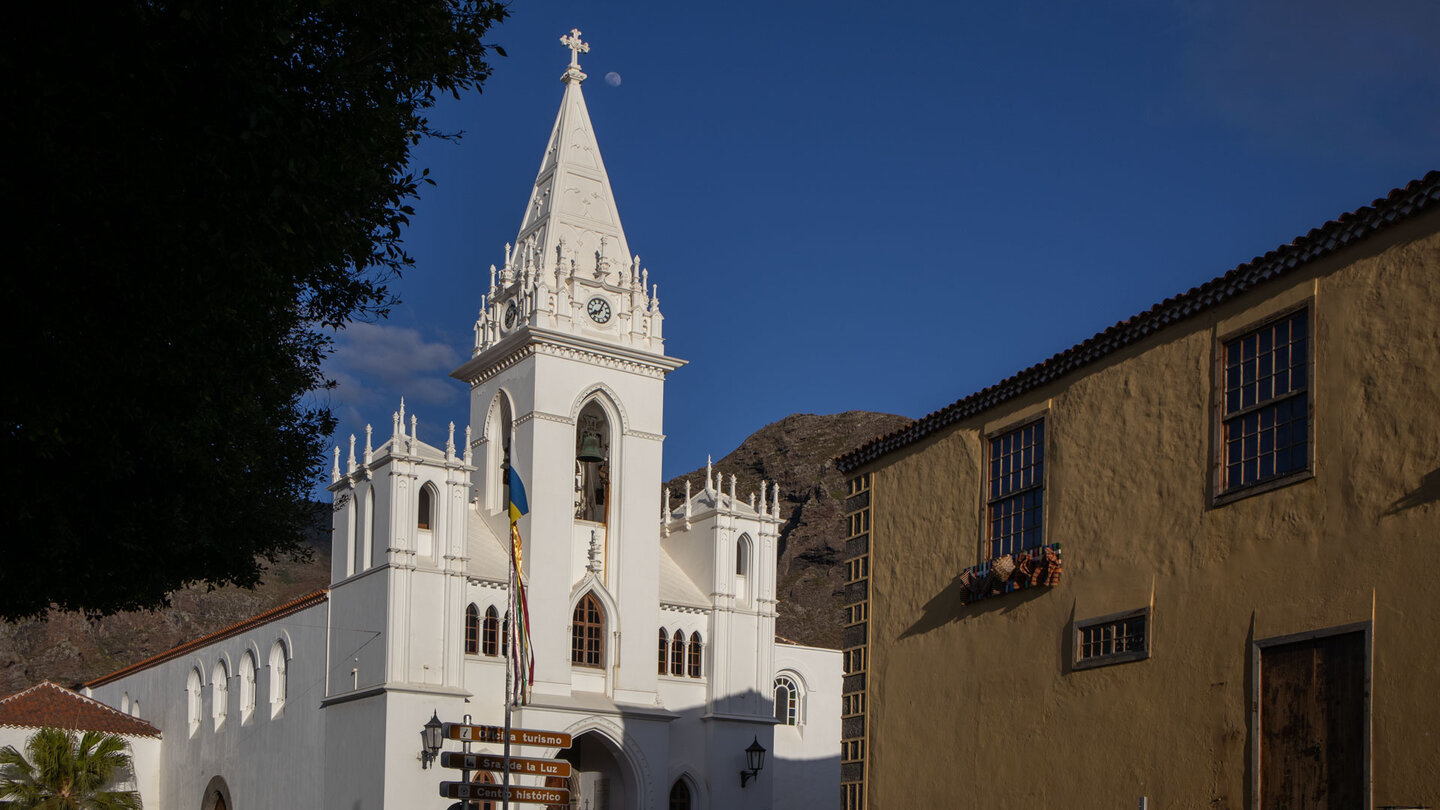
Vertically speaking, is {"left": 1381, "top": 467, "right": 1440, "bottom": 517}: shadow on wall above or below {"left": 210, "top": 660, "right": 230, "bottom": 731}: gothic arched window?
above

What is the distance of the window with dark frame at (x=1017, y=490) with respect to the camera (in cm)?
1914

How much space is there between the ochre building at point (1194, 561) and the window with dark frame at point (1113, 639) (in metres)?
0.03

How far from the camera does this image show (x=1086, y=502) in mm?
18203

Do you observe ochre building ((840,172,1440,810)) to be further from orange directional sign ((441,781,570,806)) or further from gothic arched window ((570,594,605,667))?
gothic arched window ((570,594,605,667))

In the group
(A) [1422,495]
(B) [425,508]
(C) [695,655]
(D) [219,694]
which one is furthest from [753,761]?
(A) [1422,495]

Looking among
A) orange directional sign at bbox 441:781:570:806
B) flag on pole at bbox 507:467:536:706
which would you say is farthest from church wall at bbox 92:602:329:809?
orange directional sign at bbox 441:781:570:806

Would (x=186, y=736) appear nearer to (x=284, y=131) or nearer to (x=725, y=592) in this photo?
(x=725, y=592)

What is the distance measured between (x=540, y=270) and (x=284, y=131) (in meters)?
28.6

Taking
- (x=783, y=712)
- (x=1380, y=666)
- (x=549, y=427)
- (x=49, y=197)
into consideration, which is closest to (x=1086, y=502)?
(x=1380, y=666)

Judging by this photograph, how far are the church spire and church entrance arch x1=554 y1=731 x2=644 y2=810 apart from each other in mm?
11938

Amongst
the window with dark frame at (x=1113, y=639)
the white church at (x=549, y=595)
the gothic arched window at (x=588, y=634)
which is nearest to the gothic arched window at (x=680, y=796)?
the white church at (x=549, y=595)

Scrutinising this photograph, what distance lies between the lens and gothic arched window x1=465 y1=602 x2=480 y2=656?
123ft

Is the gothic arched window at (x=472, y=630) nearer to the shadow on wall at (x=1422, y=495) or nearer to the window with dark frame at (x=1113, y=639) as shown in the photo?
the window with dark frame at (x=1113, y=639)

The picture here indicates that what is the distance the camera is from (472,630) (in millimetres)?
37656
